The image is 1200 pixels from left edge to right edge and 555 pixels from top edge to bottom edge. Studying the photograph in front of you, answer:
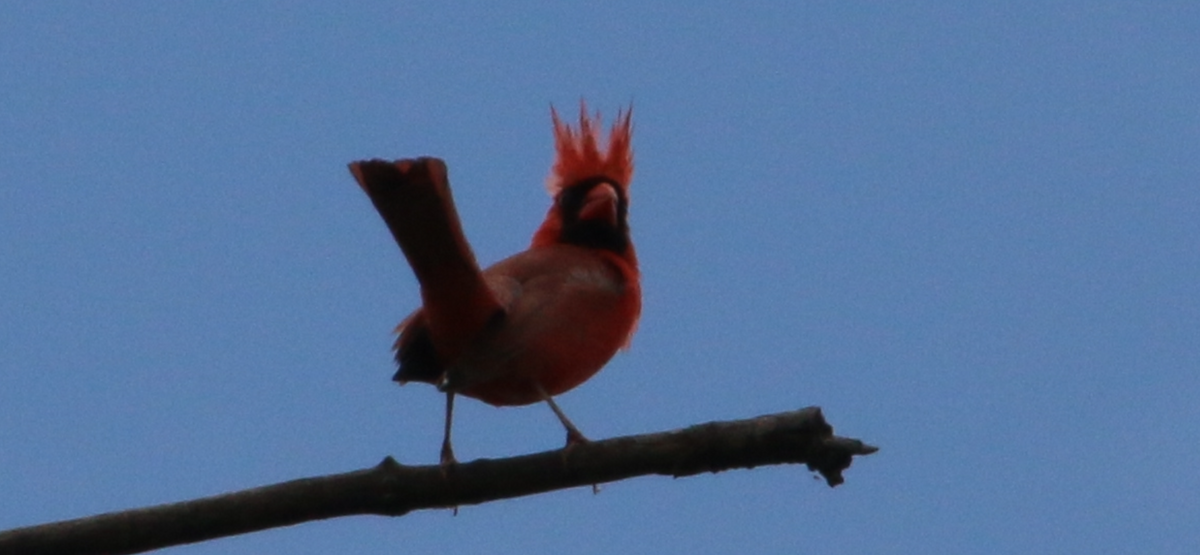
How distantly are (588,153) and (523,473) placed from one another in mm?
2451

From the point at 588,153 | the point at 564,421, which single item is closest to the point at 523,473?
the point at 564,421

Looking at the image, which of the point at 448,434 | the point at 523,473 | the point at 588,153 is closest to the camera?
the point at 523,473

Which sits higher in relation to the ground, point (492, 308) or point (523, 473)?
point (492, 308)

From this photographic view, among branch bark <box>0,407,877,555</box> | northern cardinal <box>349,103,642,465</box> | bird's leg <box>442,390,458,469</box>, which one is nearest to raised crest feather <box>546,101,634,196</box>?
northern cardinal <box>349,103,642,465</box>

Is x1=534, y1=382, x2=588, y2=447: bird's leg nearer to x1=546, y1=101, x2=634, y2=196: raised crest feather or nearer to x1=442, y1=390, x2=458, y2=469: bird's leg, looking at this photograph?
x1=442, y1=390, x2=458, y2=469: bird's leg

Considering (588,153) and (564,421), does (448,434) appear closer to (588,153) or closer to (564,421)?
(564,421)

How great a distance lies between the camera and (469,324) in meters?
3.78

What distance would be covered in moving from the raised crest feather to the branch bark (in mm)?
2360

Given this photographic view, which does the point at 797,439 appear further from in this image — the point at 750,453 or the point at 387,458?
the point at 387,458

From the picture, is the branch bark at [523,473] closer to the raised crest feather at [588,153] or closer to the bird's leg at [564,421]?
the bird's leg at [564,421]

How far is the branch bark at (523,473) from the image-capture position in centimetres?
269

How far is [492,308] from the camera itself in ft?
12.5

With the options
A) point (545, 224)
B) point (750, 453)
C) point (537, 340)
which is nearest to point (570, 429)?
point (537, 340)

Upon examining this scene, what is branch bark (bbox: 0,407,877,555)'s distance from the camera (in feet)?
8.82
